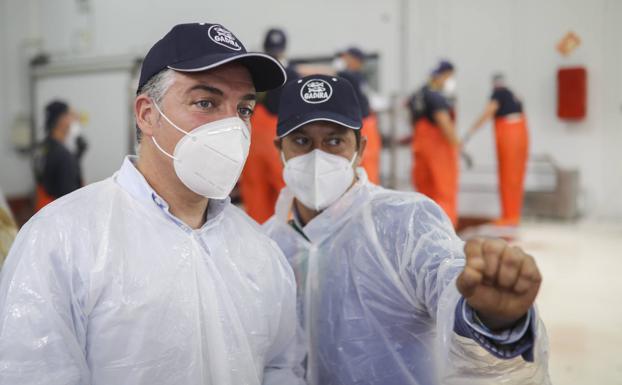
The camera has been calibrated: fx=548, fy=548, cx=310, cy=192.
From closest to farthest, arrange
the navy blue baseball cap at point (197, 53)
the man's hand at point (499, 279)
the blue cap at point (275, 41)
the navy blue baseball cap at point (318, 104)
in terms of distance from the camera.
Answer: the man's hand at point (499, 279) → the navy blue baseball cap at point (197, 53) → the navy blue baseball cap at point (318, 104) → the blue cap at point (275, 41)

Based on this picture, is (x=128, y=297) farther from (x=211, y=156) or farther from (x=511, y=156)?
(x=511, y=156)

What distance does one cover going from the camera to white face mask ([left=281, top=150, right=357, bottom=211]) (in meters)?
1.47

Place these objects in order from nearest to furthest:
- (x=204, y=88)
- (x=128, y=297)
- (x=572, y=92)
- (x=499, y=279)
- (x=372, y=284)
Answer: (x=499, y=279) → (x=128, y=297) → (x=204, y=88) → (x=372, y=284) → (x=572, y=92)

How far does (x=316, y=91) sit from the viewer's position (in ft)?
4.83

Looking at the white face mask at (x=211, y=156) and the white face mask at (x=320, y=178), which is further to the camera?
the white face mask at (x=320, y=178)

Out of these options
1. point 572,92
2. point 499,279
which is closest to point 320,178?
point 499,279

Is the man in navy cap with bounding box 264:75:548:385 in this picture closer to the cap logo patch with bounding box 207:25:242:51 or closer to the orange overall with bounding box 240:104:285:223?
the cap logo patch with bounding box 207:25:242:51

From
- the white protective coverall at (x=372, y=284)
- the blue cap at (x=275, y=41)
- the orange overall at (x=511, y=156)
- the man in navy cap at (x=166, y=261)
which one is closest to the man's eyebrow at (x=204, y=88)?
the man in navy cap at (x=166, y=261)

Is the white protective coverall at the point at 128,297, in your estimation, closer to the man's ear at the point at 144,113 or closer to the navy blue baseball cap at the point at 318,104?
the man's ear at the point at 144,113

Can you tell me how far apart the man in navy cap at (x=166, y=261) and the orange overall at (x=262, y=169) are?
1877 millimetres

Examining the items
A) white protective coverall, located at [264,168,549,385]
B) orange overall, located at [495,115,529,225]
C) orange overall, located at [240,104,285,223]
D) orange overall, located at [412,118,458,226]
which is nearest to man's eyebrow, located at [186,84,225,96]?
white protective coverall, located at [264,168,549,385]

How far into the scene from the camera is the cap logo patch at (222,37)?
109cm

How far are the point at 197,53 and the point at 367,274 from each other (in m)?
0.65

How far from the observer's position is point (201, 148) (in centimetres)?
111
